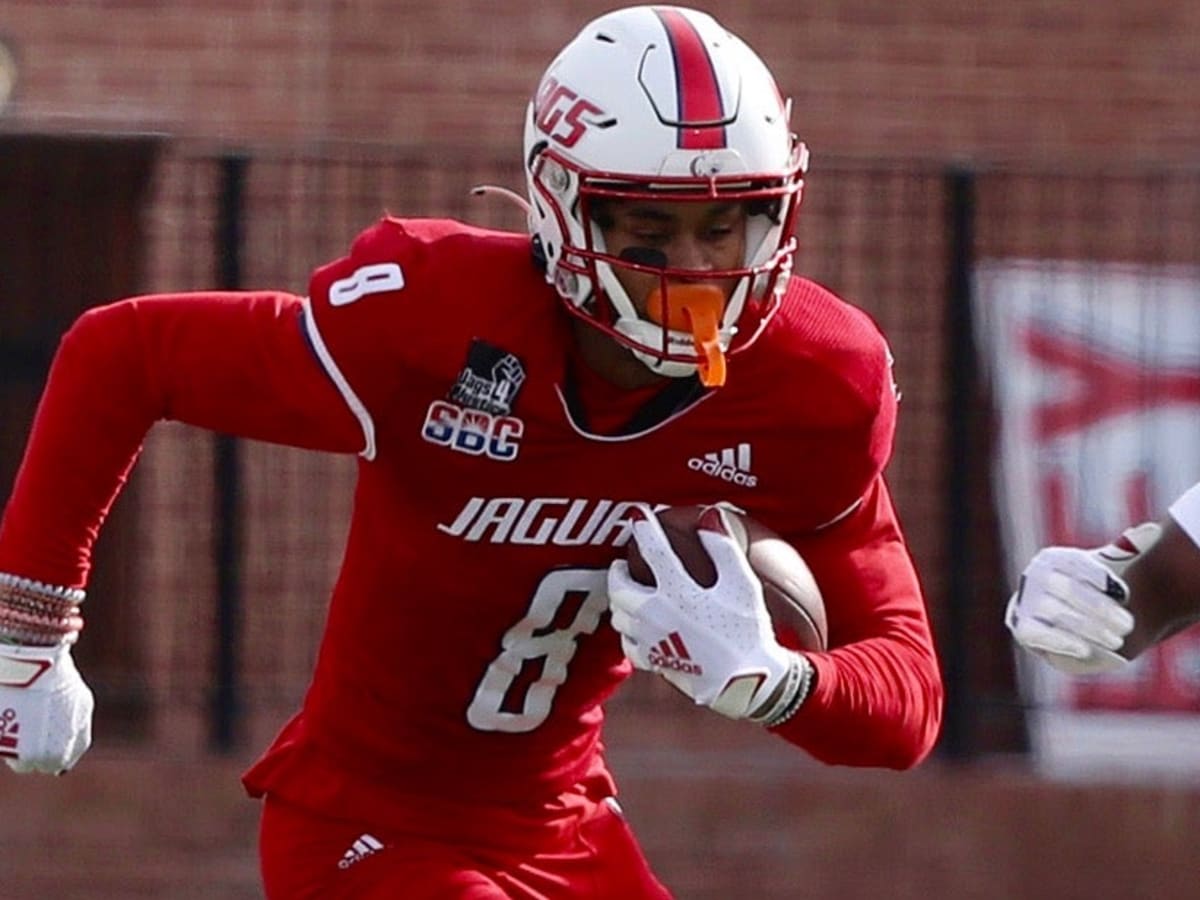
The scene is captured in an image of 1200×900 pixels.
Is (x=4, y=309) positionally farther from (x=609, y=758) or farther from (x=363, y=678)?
(x=363, y=678)

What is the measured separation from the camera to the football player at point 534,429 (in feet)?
14.1

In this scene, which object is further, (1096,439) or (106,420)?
(1096,439)

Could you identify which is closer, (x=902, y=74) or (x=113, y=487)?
(x=113, y=487)

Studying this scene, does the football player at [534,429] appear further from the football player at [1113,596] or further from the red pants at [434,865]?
the football player at [1113,596]

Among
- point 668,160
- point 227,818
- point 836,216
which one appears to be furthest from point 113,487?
point 836,216

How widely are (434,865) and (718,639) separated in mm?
722

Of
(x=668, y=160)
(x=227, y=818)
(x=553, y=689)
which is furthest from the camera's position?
(x=227, y=818)

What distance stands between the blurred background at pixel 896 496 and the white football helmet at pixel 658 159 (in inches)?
140

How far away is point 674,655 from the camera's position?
410cm

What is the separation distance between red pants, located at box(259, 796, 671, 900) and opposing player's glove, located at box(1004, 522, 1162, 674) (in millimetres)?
776

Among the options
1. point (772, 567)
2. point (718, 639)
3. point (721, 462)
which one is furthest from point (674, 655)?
point (721, 462)

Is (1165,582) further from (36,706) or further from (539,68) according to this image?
(539,68)

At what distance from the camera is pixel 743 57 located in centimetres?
446

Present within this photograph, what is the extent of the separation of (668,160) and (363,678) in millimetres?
925
